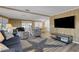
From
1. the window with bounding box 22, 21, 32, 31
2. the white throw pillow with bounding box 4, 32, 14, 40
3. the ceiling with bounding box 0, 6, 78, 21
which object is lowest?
the white throw pillow with bounding box 4, 32, 14, 40

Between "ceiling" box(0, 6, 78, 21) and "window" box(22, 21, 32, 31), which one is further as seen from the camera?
"window" box(22, 21, 32, 31)

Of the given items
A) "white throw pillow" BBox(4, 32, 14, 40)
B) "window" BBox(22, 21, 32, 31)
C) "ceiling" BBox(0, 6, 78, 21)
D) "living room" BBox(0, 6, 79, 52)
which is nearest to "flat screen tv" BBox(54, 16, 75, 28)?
"living room" BBox(0, 6, 79, 52)

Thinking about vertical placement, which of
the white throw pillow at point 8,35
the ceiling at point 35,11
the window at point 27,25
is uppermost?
the ceiling at point 35,11

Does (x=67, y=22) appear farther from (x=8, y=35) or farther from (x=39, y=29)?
(x=8, y=35)

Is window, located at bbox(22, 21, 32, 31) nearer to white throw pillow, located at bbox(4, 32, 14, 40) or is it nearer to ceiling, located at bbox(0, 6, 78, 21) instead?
ceiling, located at bbox(0, 6, 78, 21)

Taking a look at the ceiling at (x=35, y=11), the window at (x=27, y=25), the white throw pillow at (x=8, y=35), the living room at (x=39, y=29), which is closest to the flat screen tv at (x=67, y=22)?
the living room at (x=39, y=29)

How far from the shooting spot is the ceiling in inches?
101

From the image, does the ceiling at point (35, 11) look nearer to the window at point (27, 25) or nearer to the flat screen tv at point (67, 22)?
the window at point (27, 25)

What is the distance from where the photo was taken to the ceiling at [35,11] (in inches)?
101
